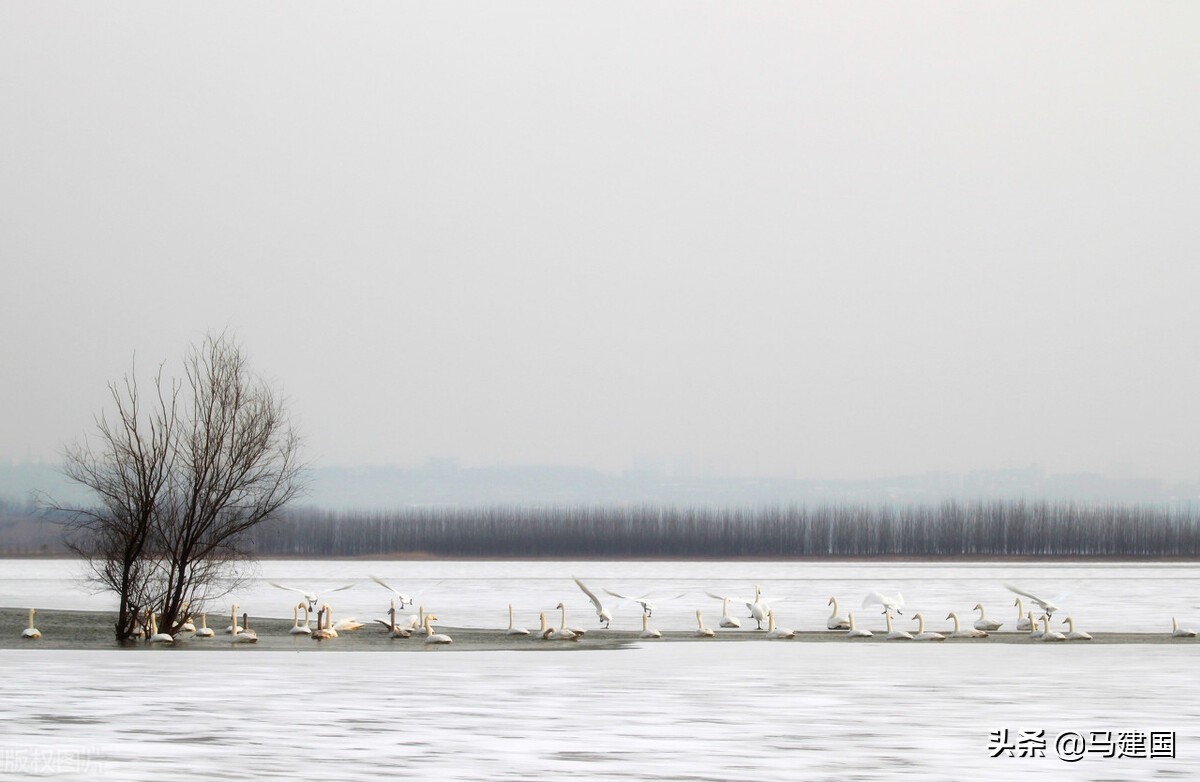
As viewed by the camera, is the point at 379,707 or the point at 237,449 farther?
the point at 237,449

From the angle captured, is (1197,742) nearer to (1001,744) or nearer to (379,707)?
(1001,744)

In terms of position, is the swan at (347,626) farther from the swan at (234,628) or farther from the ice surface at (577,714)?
the ice surface at (577,714)

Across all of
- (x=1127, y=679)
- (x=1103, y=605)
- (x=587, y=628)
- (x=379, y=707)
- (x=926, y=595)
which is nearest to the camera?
(x=379, y=707)

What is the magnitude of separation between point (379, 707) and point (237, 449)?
12.4m

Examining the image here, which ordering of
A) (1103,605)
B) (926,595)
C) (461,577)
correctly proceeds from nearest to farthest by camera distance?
(1103,605), (926,595), (461,577)

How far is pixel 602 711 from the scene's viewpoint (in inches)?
443

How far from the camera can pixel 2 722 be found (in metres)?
10.1

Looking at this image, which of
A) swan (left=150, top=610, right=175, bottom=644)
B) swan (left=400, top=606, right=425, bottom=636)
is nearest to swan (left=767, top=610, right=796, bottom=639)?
swan (left=400, top=606, right=425, bottom=636)

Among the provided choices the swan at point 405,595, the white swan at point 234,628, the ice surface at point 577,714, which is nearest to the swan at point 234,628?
the white swan at point 234,628

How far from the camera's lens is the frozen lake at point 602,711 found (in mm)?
8531

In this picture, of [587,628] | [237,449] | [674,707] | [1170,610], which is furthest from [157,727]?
[1170,610]

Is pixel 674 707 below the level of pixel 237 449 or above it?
below

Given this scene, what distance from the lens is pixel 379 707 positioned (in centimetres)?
1148

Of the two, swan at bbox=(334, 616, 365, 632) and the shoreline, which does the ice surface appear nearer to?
the shoreline
